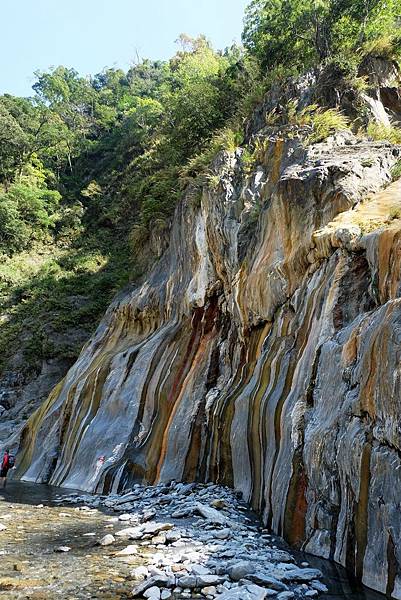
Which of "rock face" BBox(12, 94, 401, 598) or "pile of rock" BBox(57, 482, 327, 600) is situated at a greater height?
"rock face" BBox(12, 94, 401, 598)

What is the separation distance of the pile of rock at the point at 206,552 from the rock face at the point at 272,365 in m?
0.48

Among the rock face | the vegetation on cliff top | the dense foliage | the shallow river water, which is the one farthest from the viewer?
the vegetation on cliff top

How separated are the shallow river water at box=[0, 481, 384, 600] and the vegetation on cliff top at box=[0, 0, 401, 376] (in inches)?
389

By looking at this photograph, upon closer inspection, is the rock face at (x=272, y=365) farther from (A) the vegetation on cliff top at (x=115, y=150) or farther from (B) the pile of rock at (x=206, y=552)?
(A) the vegetation on cliff top at (x=115, y=150)

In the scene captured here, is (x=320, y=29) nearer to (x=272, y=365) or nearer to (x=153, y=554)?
(x=272, y=365)

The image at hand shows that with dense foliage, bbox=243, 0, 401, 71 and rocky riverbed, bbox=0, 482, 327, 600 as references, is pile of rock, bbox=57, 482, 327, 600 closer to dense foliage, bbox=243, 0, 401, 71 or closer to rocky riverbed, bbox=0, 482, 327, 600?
rocky riverbed, bbox=0, 482, 327, 600

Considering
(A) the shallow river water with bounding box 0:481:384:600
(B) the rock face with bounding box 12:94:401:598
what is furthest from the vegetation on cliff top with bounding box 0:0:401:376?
(A) the shallow river water with bounding box 0:481:384:600

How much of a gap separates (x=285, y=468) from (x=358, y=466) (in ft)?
6.86

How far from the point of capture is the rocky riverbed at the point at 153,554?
5336 millimetres

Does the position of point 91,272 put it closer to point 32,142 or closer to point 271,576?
point 32,142

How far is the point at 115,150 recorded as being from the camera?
144ft

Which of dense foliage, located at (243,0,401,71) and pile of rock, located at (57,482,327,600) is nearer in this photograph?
pile of rock, located at (57,482,327,600)

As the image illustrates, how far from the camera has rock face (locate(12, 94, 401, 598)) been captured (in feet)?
19.5

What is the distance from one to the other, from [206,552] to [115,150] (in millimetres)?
40799
